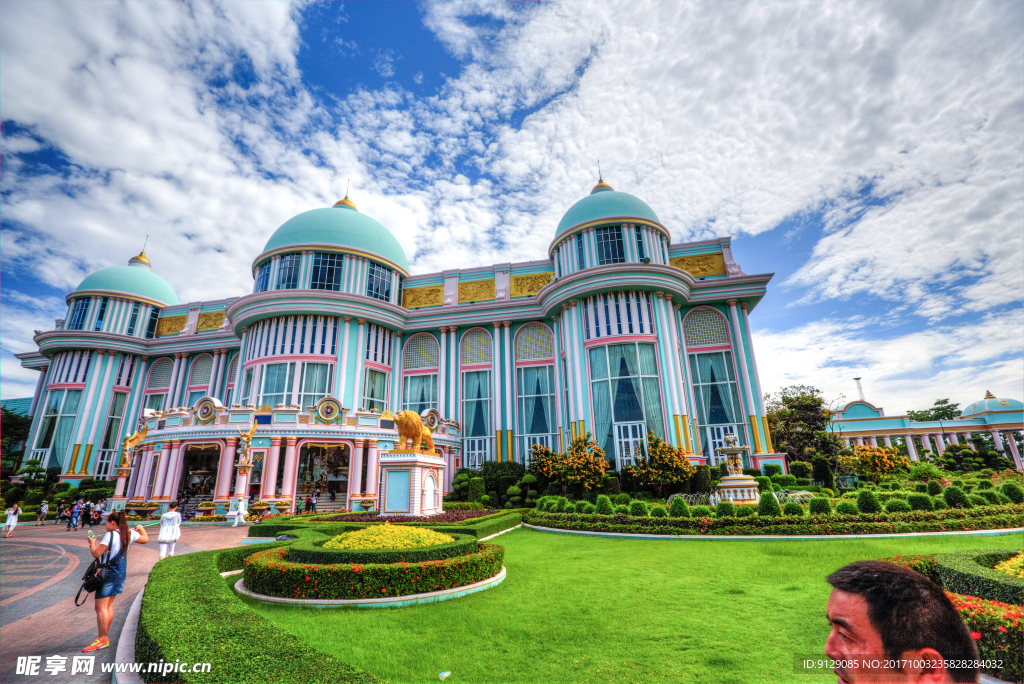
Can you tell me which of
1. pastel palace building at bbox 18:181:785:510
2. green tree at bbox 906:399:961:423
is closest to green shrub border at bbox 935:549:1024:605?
pastel palace building at bbox 18:181:785:510

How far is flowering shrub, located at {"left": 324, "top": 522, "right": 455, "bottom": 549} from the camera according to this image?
10258mm

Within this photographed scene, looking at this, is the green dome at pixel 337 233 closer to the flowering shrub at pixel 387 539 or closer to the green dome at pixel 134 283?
the green dome at pixel 134 283

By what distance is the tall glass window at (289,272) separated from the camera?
3562cm

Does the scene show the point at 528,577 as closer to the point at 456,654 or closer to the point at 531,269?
the point at 456,654

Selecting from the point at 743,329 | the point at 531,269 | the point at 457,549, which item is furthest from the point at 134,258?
the point at 743,329

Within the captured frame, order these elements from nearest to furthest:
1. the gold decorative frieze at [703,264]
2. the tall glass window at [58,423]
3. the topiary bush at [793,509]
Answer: the topiary bush at [793,509], the gold decorative frieze at [703,264], the tall glass window at [58,423]

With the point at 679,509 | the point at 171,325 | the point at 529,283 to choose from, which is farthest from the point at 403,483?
the point at 171,325

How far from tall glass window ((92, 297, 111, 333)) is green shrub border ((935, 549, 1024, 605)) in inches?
2124

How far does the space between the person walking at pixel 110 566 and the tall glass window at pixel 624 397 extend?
77.8 feet

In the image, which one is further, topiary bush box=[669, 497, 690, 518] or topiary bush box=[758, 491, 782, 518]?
topiary bush box=[669, 497, 690, 518]

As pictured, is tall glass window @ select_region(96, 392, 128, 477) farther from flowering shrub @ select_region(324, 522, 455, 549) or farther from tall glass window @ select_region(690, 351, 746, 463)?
tall glass window @ select_region(690, 351, 746, 463)

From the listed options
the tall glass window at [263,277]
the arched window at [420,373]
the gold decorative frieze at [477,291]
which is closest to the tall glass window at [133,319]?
the tall glass window at [263,277]

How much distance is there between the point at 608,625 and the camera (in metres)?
6.82

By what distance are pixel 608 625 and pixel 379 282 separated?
35024mm
